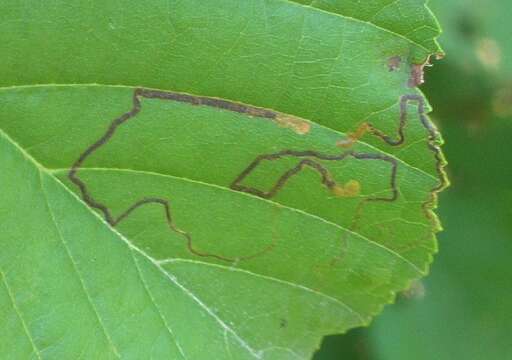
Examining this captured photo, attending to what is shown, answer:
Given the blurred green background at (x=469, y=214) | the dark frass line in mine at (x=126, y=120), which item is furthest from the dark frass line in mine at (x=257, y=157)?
the blurred green background at (x=469, y=214)

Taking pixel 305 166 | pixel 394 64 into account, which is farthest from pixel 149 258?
pixel 394 64

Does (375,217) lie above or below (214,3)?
below

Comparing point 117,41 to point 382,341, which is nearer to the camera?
point 117,41

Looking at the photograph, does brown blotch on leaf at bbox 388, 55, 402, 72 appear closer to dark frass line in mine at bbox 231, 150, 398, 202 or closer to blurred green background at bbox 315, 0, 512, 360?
dark frass line in mine at bbox 231, 150, 398, 202

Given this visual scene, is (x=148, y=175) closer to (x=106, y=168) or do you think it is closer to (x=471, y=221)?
(x=106, y=168)

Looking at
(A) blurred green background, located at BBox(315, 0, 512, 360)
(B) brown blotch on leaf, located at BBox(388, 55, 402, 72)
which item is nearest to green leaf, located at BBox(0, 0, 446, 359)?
(B) brown blotch on leaf, located at BBox(388, 55, 402, 72)

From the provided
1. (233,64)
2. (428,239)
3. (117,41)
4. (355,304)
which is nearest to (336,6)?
(233,64)

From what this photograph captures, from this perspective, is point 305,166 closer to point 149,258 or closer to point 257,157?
point 257,157
